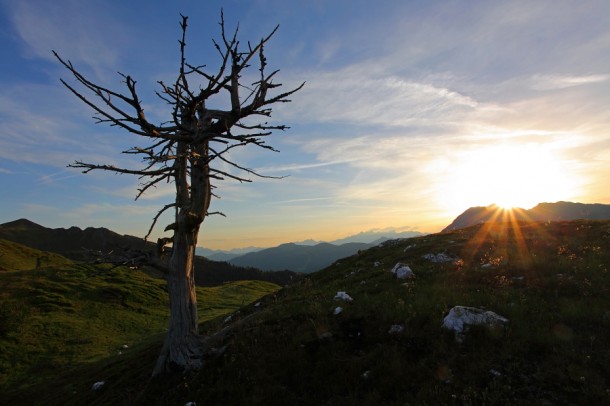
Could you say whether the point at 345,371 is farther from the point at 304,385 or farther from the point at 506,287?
the point at 506,287

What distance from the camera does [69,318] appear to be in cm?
4944

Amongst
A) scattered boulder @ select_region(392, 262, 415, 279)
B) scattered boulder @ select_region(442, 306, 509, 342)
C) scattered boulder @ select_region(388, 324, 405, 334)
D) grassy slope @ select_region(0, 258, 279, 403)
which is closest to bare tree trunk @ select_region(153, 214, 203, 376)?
scattered boulder @ select_region(388, 324, 405, 334)

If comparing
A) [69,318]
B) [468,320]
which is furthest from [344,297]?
[69,318]

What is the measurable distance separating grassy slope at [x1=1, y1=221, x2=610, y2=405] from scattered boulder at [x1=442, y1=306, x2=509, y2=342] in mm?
250

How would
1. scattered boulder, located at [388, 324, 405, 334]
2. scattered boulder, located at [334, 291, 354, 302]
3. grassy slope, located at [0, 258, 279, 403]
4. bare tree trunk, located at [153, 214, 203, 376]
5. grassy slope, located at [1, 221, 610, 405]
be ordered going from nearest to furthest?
grassy slope, located at [1, 221, 610, 405] → scattered boulder, located at [388, 324, 405, 334] → bare tree trunk, located at [153, 214, 203, 376] → scattered boulder, located at [334, 291, 354, 302] → grassy slope, located at [0, 258, 279, 403]

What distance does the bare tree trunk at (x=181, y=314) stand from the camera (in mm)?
13250

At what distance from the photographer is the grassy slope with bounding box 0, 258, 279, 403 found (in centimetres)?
3506

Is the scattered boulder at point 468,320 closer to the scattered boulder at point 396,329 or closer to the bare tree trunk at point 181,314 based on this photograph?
the scattered boulder at point 396,329

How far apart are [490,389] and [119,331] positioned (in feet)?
165

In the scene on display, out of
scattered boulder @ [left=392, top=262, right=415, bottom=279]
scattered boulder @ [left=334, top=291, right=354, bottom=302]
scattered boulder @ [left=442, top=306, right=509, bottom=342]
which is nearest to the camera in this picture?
scattered boulder @ [left=442, top=306, right=509, bottom=342]

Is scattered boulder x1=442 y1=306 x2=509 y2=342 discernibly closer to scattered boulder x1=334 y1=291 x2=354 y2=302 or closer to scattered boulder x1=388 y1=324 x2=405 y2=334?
scattered boulder x1=388 y1=324 x2=405 y2=334

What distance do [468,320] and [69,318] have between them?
2147 inches

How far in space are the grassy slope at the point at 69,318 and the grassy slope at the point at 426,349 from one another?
1830 centimetres

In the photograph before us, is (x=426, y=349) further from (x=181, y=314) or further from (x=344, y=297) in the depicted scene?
(x=181, y=314)
